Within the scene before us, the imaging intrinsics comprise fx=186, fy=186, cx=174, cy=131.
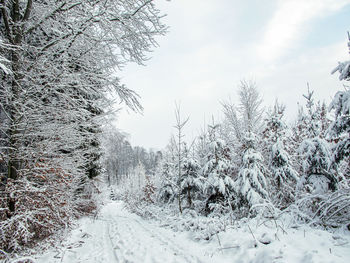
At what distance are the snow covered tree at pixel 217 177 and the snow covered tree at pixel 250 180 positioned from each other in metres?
0.56

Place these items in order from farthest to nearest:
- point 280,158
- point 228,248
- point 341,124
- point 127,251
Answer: point 280,158 → point 127,251 → point 228,248 → point 341,124

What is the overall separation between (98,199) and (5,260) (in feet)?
33.1

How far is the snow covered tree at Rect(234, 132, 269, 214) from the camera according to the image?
349 inches

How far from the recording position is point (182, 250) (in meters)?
4.85

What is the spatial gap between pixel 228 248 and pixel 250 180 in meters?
5.47

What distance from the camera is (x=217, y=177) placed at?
989cm

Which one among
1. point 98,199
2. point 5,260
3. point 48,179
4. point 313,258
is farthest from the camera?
point 98,199

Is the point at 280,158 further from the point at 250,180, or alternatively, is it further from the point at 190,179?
the point at 190,179

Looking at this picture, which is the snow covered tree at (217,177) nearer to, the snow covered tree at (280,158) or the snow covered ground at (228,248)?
the snow covered tree at (280,158)

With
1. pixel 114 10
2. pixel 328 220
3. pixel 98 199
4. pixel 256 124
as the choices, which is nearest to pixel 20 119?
pixel 114 10

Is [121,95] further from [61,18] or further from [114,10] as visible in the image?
[61,18]

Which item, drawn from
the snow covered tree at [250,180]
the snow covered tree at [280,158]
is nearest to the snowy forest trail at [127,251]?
the snow covered tree at [250,180]

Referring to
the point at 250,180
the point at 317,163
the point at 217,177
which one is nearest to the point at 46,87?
the point at 217,177

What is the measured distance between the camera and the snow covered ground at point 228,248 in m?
3.28
